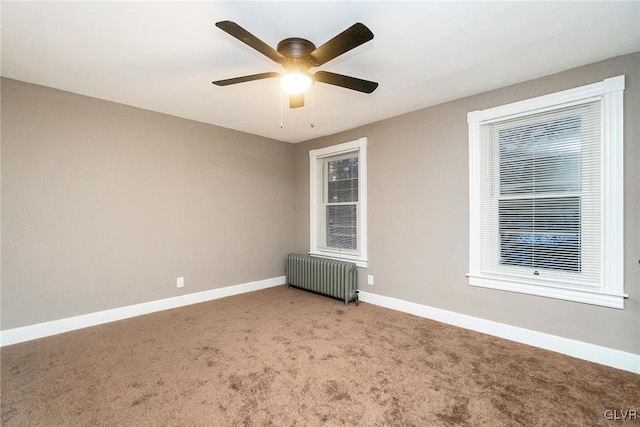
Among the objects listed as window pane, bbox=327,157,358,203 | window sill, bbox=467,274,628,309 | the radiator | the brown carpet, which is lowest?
the brown carpet

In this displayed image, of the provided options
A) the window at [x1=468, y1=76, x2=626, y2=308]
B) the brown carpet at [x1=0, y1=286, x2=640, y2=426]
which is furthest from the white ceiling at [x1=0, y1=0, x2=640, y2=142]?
the brown carpet at [x1=0, y1=286, x2=640, y2=426]

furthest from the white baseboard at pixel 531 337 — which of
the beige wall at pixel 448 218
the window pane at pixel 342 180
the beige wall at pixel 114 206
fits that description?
the beige wall at pixel 114 206

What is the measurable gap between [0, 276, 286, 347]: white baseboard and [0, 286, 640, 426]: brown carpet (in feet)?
0.44

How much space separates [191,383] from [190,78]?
261cm

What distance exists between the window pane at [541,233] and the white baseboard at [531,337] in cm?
63

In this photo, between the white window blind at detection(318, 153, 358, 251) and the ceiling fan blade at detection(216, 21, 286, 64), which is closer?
the ceiling fan blade at detection(216, 21, 286, 64)

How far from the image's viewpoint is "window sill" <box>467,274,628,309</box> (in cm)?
228

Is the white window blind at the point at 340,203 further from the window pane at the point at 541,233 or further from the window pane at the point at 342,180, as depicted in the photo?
the window pane at the point at 541,233

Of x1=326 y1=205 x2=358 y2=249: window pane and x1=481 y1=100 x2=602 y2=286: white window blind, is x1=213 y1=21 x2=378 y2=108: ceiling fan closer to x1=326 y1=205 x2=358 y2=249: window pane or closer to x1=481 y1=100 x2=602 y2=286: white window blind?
x1=481 y1=100 x2=602 y2=286: white window blind

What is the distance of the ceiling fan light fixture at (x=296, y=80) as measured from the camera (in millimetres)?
1979

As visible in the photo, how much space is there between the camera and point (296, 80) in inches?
78.7

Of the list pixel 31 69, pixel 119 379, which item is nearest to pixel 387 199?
pixel 119 379

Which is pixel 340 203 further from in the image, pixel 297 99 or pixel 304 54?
Result: pixel 304 54

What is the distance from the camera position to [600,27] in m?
1.93
